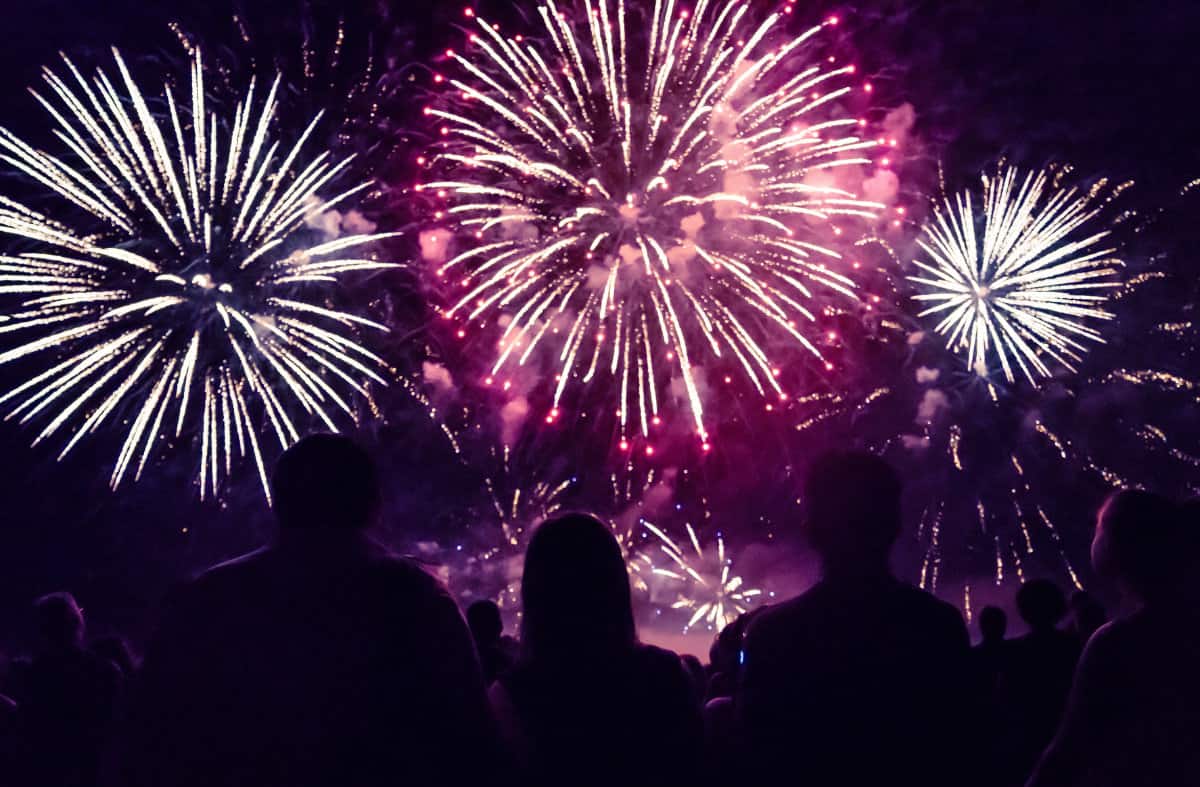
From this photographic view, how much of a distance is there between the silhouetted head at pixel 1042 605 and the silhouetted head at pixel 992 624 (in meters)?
0.52

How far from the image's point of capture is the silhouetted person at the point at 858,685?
9.52ft

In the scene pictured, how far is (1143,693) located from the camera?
3230mm

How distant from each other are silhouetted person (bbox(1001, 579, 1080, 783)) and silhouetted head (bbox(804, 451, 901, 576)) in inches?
98.6

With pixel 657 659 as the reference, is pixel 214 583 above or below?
above

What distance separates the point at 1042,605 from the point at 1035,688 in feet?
1.84

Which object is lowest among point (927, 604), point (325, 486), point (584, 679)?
point (584, 679)

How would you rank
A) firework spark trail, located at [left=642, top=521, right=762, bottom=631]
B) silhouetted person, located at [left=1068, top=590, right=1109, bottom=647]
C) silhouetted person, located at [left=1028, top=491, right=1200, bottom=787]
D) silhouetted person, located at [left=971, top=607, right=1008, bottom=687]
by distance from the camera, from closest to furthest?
1. silhouetted person, located at [left=1028, top=491, right=1200, bottom=787]
2. silhouetted person, located at [left=971, top=607, right=1008, bottom=687]
3. silhouetted person, located at [left=1068, top=590, right=1109, bottom=647]
4. firework spark trail, located at [left=642, top=521, right=762, bottom=631]

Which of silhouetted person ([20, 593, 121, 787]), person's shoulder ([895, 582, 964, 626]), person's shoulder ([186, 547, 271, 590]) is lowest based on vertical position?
silhouetted person ([20, 593, 121, 787])

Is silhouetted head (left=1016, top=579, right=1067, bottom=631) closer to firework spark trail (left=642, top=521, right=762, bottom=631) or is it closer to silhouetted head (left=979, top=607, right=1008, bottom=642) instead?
silhouetted head (left=979, top=607, right=1008, bottom=642)

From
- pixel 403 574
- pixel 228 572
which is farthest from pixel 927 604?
pixel 228 572

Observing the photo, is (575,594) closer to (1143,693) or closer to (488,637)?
(1143,693)

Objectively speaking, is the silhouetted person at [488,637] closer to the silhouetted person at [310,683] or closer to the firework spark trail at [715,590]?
the silhouetted person at [310,683]

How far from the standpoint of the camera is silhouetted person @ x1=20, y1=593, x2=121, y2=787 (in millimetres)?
4895

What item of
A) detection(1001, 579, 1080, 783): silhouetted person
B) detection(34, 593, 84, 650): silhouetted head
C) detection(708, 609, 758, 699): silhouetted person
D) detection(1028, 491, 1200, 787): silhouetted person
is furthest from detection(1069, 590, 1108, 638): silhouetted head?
detection(34, 593, 84, 650): silhouetted head
